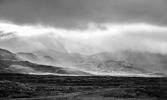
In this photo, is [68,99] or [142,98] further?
[142,98]

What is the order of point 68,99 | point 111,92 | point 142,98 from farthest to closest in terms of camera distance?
point 111,92 → point 142,98 → point 68,99

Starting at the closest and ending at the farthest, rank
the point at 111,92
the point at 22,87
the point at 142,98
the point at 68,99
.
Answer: the point at 68,99
the point at 142,98
the point at 111,92
the point at 22,87

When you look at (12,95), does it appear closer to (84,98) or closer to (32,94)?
(32,94)

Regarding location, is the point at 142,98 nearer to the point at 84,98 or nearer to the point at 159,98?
the point at 159,98

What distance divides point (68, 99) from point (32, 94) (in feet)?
41.4

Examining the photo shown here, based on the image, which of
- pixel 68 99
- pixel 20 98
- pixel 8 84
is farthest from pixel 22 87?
pixel 68 99

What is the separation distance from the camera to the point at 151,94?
6406cm

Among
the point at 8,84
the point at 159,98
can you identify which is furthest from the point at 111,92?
the point at 8,84

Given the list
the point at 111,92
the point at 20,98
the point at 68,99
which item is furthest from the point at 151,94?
the point at 20,98

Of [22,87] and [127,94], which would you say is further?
[22,87]

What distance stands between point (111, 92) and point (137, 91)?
809 centimetres

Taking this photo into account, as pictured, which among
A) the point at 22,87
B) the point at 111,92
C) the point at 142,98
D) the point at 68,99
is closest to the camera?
the point at 68,99

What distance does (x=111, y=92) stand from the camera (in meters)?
62.9

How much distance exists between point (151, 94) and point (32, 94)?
31.6m
